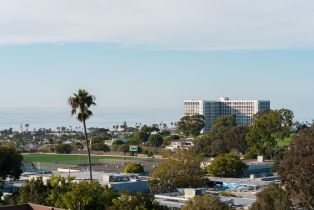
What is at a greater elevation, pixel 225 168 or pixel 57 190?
pixel 225 168

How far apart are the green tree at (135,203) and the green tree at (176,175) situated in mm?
16310

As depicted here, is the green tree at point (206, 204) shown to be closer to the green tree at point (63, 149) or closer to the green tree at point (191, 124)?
the green tree at point (63, 149)

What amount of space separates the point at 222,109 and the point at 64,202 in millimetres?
167694

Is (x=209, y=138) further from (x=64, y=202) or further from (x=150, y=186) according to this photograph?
(x=64, y=202)

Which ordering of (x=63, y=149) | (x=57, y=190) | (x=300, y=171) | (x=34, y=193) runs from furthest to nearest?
(x=63, y=149), (x=34, y=193), (x=57, y=190), (x=300, y=171)

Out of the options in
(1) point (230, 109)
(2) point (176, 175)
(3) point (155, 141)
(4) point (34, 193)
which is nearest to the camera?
(4) point (34, 193)

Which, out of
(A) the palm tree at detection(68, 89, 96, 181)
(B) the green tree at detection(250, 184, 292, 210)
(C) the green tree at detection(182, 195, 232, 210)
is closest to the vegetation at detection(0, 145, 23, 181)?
(A) the palm tree at detection(68, 89, 96, 181)

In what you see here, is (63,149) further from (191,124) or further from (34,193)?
(34,193)

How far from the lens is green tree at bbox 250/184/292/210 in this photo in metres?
32.1

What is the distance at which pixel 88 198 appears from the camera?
3341 cm

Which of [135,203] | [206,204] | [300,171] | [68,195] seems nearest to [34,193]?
[68,195]

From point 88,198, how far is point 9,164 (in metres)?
22.6

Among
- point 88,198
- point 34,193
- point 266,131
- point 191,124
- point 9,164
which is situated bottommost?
point 34,193

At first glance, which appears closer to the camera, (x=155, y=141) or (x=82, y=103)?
(x=82, y=103)
